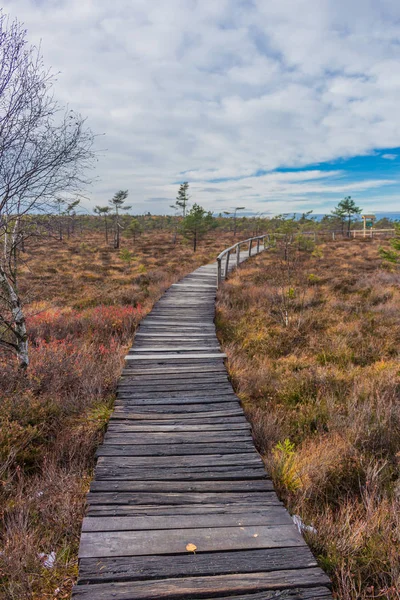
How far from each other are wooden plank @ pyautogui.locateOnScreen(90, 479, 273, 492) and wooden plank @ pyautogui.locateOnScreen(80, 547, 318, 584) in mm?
659

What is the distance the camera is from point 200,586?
2.10 m

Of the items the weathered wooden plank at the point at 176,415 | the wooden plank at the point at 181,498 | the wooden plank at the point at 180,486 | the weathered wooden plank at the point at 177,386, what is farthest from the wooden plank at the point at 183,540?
the weathered wooden plank at the point at 177,386

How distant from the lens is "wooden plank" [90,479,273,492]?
2986 millimetres

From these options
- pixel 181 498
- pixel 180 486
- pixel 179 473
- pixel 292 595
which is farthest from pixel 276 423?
pixel 292 595

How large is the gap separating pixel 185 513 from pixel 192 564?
48 centimetres

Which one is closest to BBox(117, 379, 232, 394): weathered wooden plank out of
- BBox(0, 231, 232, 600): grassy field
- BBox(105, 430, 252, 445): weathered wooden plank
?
BBox(0, 231, 232, 600): grassy field

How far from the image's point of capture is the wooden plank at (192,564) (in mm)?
2176

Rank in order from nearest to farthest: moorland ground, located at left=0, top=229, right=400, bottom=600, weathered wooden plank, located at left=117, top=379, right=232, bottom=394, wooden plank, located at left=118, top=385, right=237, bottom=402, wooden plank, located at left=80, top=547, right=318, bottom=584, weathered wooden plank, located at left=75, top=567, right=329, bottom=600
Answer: weathered wooden plank, located at left=75, top=567, right=329, bottom=600
wooden plank, located at left=80, top=547, right=318, bottom=584
moorland ground, located at left=0, top=229, right=400, bottom=600
wooden plank, located at left=118, top=385, right=237, bottom=402
weathered wooden plank, located at left=117, top=379, right=232, bottom=394

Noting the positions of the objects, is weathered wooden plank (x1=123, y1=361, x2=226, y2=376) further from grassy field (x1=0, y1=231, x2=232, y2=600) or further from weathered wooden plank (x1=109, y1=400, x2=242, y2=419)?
weathered wooden plank (x1=109, y1=400, x2=242, y2=419)

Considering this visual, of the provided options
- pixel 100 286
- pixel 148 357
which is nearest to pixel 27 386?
pixel 148 357

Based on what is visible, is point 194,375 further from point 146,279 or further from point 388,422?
point 146,279

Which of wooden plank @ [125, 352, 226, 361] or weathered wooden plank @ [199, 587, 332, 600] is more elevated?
wooden plank @ [125, 352, 226, 361]

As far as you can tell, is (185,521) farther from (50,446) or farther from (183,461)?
(50,446)

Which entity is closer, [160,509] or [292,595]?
[292,595]
